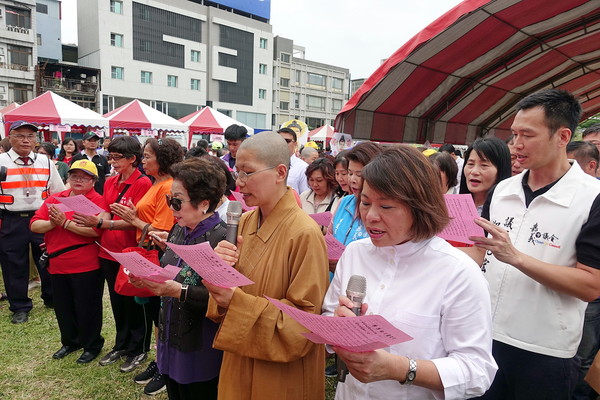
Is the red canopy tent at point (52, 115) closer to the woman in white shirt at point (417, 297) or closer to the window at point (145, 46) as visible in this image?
the woman in white shirt at point (417, 297)

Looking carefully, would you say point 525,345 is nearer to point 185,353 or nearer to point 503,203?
point 503,203

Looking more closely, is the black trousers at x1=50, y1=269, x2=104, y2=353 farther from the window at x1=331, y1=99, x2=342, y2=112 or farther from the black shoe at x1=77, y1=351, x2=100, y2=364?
the window at x1=331, y1=99, x2=342, y2=112

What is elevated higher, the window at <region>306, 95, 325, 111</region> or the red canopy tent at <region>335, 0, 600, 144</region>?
the window at <region>306, 95, 325, 111</region>

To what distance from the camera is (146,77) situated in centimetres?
3481

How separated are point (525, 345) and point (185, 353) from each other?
1682 mm

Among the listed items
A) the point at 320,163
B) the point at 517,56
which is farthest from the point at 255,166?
the point at 517,56

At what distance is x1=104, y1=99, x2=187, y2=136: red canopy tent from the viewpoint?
11477 mm

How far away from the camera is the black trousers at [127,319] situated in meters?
3.50

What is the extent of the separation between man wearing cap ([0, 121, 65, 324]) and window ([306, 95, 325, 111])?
1801 inches

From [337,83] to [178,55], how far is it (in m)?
21.9

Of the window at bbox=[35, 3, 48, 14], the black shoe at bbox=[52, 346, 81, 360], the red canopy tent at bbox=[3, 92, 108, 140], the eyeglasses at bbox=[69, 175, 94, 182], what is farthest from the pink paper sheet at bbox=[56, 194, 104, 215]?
the window at bbox=[35, 3, 48, 14]

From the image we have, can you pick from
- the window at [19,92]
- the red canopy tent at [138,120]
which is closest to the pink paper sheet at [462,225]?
the red canopy tent at [138,120]

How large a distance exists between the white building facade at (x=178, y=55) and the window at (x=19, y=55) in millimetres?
5188

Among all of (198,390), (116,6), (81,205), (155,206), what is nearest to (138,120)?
(81,205)
